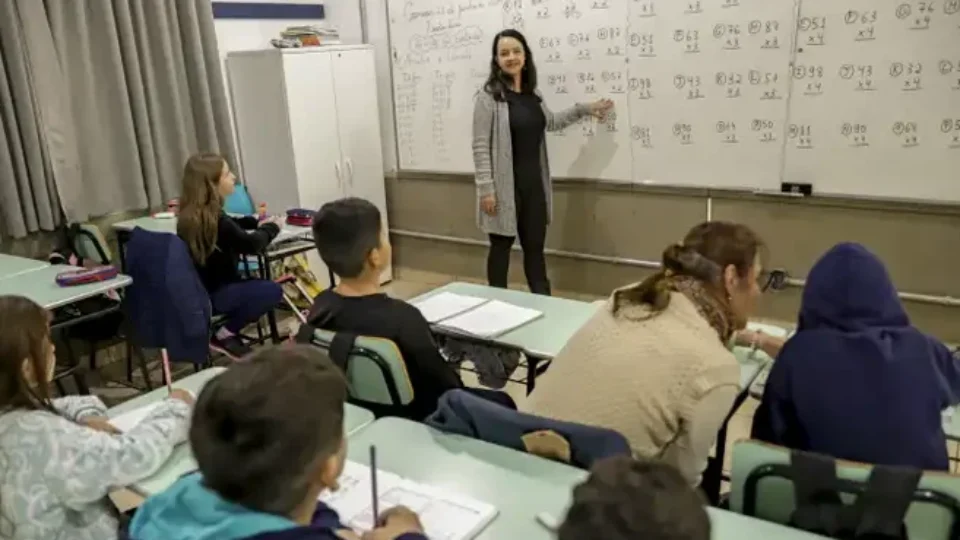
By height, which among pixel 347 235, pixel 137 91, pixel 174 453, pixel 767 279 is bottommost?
pixel 174 453

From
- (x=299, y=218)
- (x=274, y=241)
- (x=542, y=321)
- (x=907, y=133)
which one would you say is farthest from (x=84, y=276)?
(x=907, y=133)

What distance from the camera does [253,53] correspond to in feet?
15.3

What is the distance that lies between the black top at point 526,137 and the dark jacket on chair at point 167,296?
176 cm

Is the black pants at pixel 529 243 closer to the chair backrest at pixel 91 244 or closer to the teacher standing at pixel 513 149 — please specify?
the teacher standing at pixel 513 149

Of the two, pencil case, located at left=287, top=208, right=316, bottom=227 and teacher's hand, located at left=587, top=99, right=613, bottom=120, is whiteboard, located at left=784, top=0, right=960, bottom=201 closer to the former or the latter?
teacher's hand, located at left=587, top=99, right=613, bottom=120

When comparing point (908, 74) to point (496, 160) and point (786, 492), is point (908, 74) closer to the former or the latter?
point (496, 160)

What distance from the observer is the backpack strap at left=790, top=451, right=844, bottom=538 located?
1334 mm

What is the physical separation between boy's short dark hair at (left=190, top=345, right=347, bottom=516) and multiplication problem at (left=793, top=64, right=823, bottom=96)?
3292 mm

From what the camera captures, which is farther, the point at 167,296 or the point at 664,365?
the point at 167,296

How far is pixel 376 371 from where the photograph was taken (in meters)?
1.98

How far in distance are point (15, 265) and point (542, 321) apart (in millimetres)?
2378

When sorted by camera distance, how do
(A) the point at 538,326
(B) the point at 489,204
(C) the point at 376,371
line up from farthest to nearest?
1. (B) the point at 489,204
2. (A) the point at 538,326
3. (C) the point at 376,371

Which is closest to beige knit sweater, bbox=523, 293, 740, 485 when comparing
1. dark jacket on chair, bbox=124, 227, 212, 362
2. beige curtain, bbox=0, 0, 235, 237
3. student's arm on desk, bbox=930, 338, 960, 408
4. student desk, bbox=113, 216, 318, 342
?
student's arm on desk, bbox=930, 338, 960, 408

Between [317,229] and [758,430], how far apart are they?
4.10 feet
